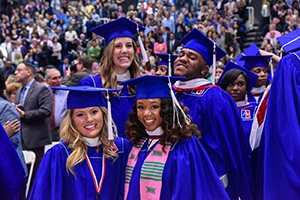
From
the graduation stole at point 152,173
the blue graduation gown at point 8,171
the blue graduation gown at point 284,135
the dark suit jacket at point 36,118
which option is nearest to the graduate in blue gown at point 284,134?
the blue graduation gown at point 284,135

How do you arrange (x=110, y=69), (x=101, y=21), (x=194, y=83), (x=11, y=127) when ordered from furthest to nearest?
(x=101, y=21), (x=11, y=127), (x=110, y=69), (x=194, y=83)

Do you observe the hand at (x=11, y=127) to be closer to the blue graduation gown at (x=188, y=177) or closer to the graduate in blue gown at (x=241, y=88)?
the blue graduation gown at (x=188, y=177)

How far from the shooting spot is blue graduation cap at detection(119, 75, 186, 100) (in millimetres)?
3520

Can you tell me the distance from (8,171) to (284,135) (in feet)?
6.23

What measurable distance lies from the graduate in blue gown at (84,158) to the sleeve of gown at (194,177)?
446 millimetres

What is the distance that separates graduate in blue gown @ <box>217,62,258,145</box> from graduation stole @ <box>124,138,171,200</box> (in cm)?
192

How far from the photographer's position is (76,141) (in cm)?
Answer: 350

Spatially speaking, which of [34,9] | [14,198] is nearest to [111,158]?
[14,198]

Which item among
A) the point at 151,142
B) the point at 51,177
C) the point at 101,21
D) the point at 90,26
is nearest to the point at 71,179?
the point at 51,177

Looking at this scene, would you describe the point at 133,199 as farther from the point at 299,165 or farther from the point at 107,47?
the point at 107,47

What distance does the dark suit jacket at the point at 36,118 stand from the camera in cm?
672

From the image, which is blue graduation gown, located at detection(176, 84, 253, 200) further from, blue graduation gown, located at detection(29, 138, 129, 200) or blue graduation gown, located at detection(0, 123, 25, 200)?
blue graduation gown, located at detection(0, 123, 25, 200)

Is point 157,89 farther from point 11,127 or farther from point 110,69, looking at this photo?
point 11,127

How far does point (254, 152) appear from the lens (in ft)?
14.0
